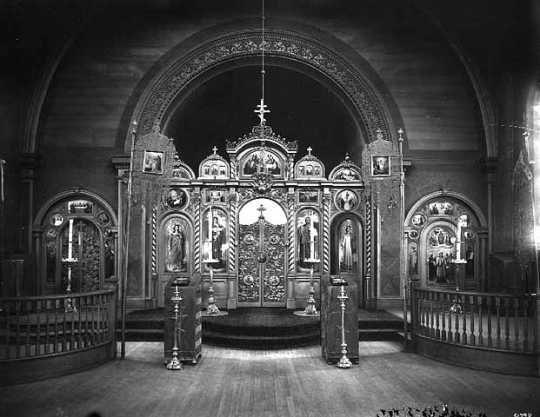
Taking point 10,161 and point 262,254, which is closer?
point 10,161

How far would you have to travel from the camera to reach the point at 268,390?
6.05 metres

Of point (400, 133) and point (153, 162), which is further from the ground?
point (400, 133)

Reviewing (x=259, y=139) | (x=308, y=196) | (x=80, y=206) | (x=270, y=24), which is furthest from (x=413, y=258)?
(x=80, y=206)

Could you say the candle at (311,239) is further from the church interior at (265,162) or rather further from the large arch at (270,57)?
the large arch at (270,57)

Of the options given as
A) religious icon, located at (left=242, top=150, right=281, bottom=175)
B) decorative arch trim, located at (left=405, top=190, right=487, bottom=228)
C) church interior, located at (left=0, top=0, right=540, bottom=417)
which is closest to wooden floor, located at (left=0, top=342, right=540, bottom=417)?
church interior, located at (left=0, top=0, right=540, bottom=417)

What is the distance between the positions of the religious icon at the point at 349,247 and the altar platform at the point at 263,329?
6.57 feet

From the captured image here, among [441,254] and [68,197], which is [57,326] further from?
[441,254]

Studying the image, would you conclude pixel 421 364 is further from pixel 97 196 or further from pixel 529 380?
pixel 97 196

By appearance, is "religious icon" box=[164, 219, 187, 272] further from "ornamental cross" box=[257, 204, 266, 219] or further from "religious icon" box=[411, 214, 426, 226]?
"religious icon" box=[411, 214, 426, 226]

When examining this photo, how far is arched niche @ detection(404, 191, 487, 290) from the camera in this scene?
11488 millimetres

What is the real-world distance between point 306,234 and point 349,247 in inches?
40.6

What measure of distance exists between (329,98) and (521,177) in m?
5.25

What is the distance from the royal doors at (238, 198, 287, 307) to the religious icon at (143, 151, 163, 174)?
204cm

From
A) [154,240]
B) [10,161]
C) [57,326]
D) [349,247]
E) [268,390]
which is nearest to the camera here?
[268,390]
